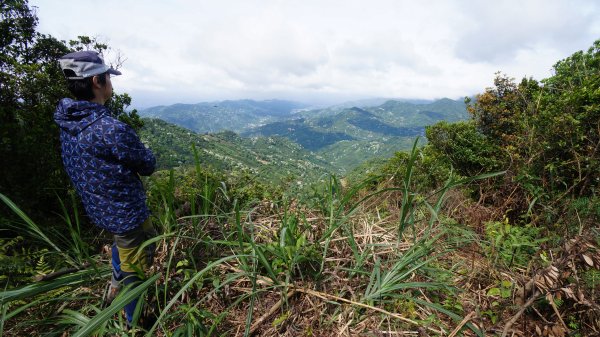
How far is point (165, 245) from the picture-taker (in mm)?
2213

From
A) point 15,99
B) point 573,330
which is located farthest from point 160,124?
point 573,330

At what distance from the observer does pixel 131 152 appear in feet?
6.18

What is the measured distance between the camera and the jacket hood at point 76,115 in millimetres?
1829

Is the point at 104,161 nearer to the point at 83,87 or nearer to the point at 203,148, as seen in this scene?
the point at 83,87

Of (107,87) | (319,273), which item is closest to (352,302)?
(319,273)

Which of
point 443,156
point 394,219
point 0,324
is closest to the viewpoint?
point 0,324

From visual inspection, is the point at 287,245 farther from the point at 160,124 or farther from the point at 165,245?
the point at 160,124

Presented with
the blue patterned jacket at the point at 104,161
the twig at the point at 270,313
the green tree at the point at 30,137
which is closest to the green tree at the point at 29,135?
the green tree at the point at 30,137

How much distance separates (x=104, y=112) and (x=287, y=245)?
155cm

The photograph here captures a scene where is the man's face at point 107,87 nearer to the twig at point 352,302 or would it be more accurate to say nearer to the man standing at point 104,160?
the man standing at point 104,160

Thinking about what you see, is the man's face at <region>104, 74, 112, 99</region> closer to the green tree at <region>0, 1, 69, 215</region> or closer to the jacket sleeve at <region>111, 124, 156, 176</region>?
the jacket sleeve at <region>111, 124, 156, 176</region>

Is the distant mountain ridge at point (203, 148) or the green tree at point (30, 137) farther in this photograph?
the distant mountain ridge at point (203, 148)

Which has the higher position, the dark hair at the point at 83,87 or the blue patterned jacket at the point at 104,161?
the dark hair at the point at 83,87

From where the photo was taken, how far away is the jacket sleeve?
1842mm
